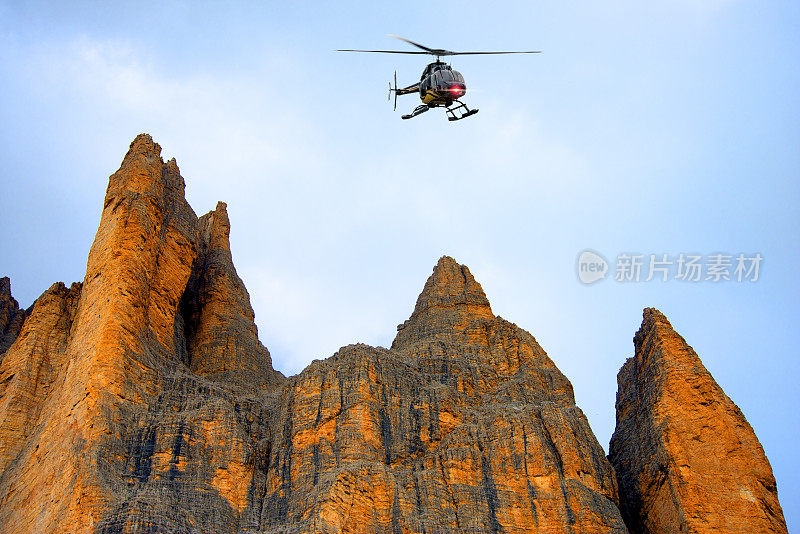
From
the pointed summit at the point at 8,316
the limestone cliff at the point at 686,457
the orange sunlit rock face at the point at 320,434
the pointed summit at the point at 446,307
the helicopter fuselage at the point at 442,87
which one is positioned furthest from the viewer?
the pointed summit at the point at 8,316

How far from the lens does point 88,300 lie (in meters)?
66.6

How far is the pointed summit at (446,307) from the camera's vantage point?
75500 mm

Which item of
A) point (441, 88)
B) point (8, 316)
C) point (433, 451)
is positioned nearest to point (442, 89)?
point (441, 88)

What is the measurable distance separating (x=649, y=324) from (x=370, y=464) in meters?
25.8

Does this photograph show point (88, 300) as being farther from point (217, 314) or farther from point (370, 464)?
point (370, 464)

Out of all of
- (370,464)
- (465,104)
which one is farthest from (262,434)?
(465,104)

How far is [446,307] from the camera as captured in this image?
7825cm

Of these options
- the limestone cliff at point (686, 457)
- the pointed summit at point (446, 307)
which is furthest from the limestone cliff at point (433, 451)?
the pointed summit at point (446, 307)

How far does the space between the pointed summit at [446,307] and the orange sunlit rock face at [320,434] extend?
1.70m

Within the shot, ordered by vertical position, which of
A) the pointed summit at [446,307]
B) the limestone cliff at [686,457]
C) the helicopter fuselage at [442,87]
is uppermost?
the helicopter fuselage at [442,87]

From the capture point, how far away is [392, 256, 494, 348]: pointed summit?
2972 inches

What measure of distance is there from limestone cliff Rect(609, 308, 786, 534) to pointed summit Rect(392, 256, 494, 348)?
15.4 metres

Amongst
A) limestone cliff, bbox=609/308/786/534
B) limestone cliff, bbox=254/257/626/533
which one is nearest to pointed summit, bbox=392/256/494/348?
limestone cliff, bbox=254/257/626/533

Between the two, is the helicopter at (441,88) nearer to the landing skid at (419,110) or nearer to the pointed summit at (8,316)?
the landing skid at (419,110)
